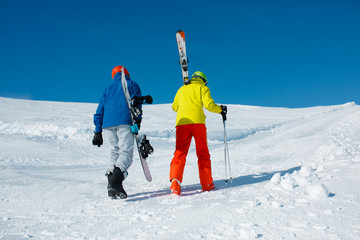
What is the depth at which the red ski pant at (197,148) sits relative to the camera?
4270 mm

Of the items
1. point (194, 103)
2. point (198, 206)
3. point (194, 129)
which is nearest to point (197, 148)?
point (194, 129)

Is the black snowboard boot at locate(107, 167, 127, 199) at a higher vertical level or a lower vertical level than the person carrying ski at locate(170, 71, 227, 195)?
lower

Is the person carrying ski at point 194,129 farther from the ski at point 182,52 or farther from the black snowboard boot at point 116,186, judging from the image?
the black snowboard boot at point 116,186

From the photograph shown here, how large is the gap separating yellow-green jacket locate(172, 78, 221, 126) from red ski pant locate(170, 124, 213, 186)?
117 mm

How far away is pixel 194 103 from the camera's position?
14.9 feet

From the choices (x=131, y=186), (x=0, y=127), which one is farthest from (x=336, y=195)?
(x=0, y=127)

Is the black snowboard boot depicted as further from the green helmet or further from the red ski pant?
the green helmet

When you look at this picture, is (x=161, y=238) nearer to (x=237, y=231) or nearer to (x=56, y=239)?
(x=237, y=231)

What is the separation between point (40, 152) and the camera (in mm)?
8969

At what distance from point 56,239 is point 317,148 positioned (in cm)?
656

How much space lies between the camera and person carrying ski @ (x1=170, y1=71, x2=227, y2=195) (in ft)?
14.0

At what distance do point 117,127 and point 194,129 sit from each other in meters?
1.22

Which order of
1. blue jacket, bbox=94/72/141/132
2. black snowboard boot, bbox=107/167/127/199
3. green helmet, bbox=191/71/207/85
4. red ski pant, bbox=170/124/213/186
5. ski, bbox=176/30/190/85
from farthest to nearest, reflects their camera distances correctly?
1. ski, bbox=176/30/190/85
2. green helmet, bbox=191/71/207/85
3. red ski pant, bbox=170/124/213/186
4. blue jacket, bbox=94/72/141/132
5. black snowboard boot, bbox=107/167/127/199

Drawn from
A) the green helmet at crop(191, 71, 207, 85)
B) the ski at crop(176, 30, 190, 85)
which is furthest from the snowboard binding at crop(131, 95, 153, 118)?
the ski at crop(176, 30, 190, 85)
